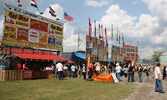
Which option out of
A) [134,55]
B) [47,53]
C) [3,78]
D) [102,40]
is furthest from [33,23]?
[134,55]

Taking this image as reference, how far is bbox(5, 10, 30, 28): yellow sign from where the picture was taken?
755 inches

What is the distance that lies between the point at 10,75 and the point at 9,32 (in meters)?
6.60

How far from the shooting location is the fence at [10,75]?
14.6 m

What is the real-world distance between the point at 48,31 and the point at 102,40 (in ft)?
57.4

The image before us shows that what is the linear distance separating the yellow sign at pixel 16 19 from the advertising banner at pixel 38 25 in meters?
0.73

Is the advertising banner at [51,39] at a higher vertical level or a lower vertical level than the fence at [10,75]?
higher

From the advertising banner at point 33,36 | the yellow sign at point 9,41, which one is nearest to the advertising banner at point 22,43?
the yellow sign at point 9,41

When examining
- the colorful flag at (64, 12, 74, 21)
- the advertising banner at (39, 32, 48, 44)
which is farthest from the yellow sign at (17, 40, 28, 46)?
the colorful flag at (64, 12, 74, 21)

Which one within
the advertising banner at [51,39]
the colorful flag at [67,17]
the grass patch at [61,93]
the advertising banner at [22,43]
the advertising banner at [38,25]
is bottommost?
the grass patch at [61,93]

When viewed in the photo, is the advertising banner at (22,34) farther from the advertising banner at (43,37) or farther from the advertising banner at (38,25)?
the advertising banner at (43,37)

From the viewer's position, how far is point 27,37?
71.3 ft

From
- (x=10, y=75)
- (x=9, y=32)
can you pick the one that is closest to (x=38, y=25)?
(x=9, y=32)

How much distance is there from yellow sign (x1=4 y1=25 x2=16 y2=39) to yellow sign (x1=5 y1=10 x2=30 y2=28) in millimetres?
627

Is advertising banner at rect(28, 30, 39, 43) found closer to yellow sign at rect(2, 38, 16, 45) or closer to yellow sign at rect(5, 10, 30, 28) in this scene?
yellow sign at rect(5, 10, 30, 28)
